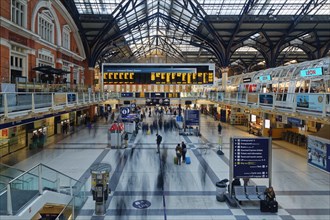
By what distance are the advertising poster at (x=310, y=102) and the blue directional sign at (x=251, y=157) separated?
8.92 feet

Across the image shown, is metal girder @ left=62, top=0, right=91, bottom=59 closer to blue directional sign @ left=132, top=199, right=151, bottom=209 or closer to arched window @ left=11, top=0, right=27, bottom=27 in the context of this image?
arched window @ left=11, top=0, right=27, bottom=27

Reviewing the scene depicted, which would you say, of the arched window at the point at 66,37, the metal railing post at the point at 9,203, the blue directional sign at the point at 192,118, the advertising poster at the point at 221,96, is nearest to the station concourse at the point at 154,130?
the metal railing post at the point at 9,203

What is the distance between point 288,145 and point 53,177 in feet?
66.8

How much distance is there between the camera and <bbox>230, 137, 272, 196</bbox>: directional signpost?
10.9 m

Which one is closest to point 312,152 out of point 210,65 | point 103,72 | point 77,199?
point 77,199

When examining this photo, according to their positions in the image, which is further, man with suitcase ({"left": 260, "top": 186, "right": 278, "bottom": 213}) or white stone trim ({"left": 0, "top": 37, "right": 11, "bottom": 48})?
white stone trim ({"left": 0, "top": 37, "right": 11, "bottom": 48})

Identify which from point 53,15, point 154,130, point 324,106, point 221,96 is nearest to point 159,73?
point 154,130

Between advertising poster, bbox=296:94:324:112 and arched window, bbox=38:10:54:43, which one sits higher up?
arched window, bbox=38:10:54:43

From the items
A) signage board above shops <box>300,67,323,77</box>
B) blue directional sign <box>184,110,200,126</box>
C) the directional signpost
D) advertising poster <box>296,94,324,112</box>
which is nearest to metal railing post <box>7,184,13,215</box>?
the directional signpost

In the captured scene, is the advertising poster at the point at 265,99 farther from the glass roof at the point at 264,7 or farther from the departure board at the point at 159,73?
the glass roof at the point at 264,7

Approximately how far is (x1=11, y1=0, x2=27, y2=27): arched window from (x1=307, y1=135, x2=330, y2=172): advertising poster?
21948mm

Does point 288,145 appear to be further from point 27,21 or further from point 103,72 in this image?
point 27,21

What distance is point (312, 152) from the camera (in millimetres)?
16188

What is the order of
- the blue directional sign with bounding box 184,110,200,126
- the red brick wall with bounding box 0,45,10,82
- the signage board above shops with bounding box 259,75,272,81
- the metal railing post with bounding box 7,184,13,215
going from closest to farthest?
the metal railing post with bounding box 7,184,13,215, the red brick wall with bounding box 0,45,10,82, the signage board above shops with bounding box 259,75,272,81, the blue directional sign with bounding box 184,110,200,126
